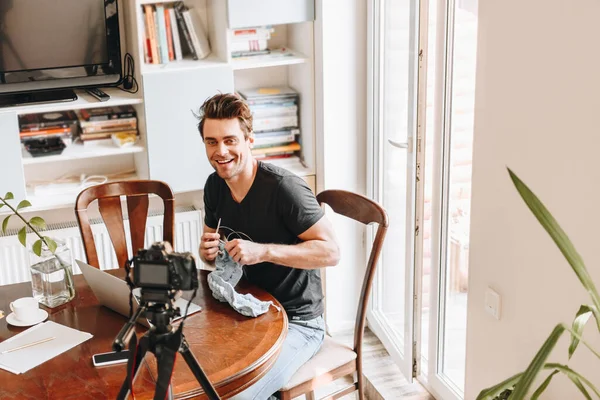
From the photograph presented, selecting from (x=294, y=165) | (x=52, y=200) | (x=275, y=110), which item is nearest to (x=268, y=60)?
(x=275, y=110)

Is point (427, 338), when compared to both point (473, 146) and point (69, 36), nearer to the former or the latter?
point (473, 146)

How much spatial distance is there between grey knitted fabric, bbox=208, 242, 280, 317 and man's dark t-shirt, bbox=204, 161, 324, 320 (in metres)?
0.16

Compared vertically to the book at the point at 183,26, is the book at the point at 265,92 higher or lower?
lower

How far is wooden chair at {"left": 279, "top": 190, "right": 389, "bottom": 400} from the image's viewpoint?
2445 mm

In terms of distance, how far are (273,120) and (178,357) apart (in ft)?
5.73

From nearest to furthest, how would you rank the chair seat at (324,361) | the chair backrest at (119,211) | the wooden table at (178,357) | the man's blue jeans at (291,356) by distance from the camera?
the wooden table at (178,357) < the man's blue jeans at (291,356) < the chair seat at (324,361) < the chair backrest at (119,211)

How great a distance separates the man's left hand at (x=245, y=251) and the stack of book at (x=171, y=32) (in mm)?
1312

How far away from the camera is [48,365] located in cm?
206

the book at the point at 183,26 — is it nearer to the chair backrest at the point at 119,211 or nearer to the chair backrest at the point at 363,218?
the chair backrest at the point at 119,211

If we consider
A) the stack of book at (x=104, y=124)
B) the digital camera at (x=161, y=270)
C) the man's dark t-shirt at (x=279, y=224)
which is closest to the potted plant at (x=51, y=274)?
the man's dark t-shirt at (x=279, y=224)

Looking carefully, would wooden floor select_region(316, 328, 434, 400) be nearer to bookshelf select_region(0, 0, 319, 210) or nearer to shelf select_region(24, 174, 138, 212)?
bookshelf select_region(0, 0, 319, 210)

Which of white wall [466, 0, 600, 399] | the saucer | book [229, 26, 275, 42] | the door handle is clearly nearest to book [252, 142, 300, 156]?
book [229, 26, 275, 42]

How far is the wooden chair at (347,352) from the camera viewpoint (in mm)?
2445

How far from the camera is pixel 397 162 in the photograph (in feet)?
10.8
